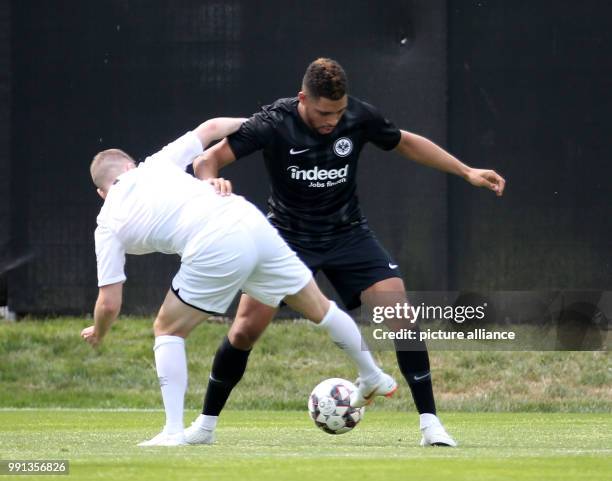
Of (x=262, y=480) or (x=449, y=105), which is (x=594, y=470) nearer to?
(x=262, y=480)

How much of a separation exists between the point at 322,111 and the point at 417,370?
139cm

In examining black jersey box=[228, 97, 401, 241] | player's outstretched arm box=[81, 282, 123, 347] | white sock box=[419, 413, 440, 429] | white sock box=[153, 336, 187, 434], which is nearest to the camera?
player's outstretched arm box=[81, 282, 123, 347]

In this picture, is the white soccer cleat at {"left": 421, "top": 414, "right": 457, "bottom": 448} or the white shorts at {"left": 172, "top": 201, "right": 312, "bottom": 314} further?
the white soccer cleat at {"left": 421, "top": 414, "right": 457, "bottom": 448}

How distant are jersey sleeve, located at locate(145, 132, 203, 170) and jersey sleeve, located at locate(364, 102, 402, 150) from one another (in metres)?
1.05

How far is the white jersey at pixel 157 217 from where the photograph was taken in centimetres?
657

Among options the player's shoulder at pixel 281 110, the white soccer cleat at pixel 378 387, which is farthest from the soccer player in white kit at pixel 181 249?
the player's shoulder at pixel 281 110

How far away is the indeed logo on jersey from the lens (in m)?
7.49

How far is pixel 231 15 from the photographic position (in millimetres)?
12711

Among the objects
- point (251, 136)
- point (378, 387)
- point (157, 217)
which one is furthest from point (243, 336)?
point (157, 217)

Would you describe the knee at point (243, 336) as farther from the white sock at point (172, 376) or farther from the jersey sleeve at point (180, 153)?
the jersey sleeve at point (180, 153)

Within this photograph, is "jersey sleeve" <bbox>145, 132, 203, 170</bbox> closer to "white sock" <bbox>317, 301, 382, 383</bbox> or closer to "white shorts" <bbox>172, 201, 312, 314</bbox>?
"white shorts" <bbox>172, 201, 312, 314</bbox>

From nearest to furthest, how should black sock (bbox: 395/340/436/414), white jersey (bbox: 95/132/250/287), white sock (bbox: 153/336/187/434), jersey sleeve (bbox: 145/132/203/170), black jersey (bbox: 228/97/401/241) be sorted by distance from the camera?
white jersey (bbox: 95/132/250/287) → white sock (bbox: 153/336/187/434) → jersey sleeve (bbox: 145/132/203/170) → black sock (bbox: 395/340/436/414) → black jersey (bbox: 228/97/401/241)

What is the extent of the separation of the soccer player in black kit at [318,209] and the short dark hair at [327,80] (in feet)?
0.76

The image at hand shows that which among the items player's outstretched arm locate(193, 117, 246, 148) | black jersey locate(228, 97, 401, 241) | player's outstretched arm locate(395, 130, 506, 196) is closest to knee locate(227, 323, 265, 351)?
black jersey locate(228, 97, 401, 241)
